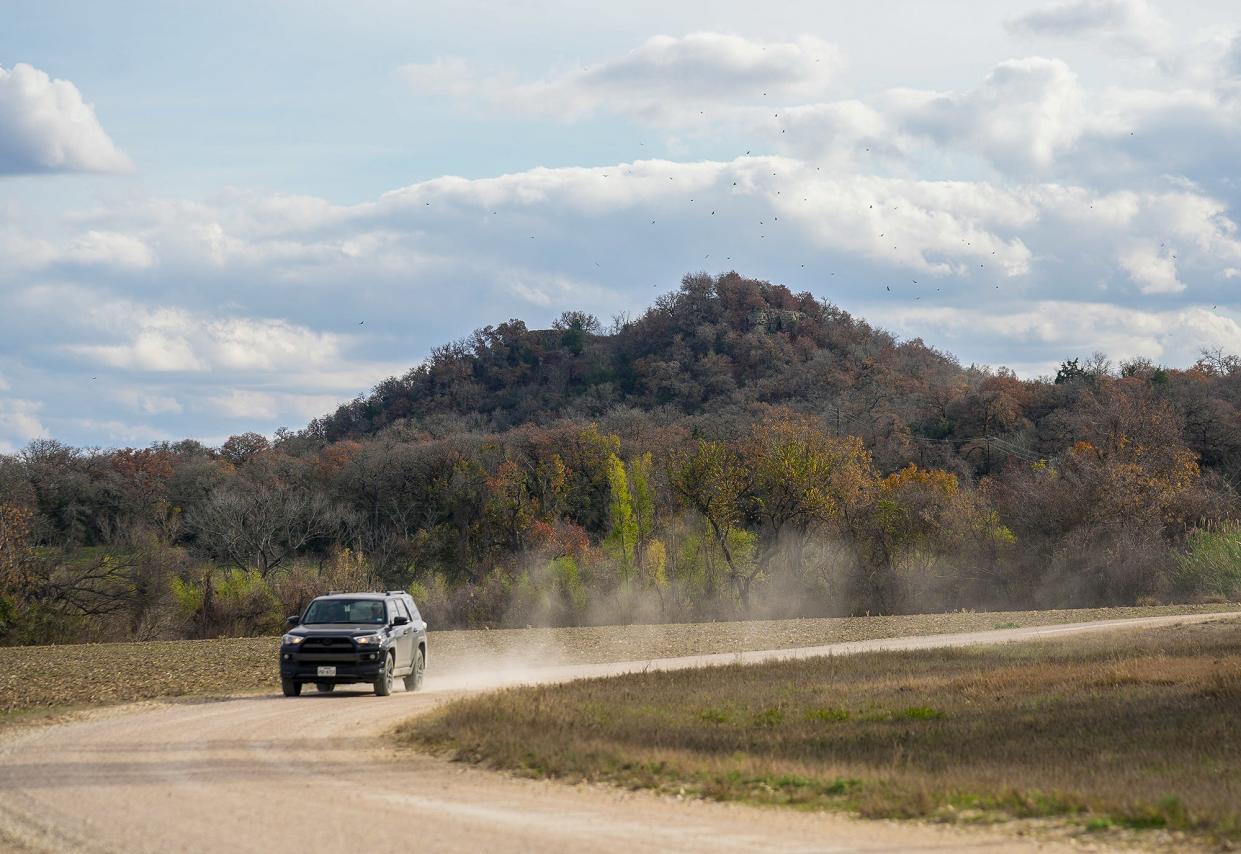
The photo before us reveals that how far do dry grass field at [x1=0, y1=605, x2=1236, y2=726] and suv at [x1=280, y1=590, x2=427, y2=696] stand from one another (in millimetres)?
2281

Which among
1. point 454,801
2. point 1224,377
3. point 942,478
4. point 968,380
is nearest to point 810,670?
point 454,801

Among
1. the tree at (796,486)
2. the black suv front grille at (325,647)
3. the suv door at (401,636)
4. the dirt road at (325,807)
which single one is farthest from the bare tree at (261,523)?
the dirt road at (325,807)

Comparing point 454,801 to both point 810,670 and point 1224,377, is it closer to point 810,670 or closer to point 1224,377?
point 810,670

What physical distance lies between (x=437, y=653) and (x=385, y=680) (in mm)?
12923

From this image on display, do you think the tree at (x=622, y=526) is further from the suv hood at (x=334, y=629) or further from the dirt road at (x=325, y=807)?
the dirt road at (x=325, y=807)

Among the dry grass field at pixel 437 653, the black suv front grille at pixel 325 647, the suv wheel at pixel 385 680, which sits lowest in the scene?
the dry grass field at pixel 437 653

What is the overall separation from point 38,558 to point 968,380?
10408cm

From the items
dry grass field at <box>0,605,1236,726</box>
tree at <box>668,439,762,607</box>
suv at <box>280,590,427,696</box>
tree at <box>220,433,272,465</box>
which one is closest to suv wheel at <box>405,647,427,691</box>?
suv at <box>280,590,427,696</box>

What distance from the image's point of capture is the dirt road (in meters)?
Result: 10.4

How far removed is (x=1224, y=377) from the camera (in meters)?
112

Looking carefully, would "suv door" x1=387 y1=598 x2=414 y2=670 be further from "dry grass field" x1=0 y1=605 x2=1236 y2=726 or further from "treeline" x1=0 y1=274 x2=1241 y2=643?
"treeline" x1=0 y1=274 x2=1241 y2=643

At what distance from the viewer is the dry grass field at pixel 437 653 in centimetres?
2484

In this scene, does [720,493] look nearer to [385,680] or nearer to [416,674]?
[416,674]

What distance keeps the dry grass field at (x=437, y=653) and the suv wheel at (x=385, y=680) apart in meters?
3.15
